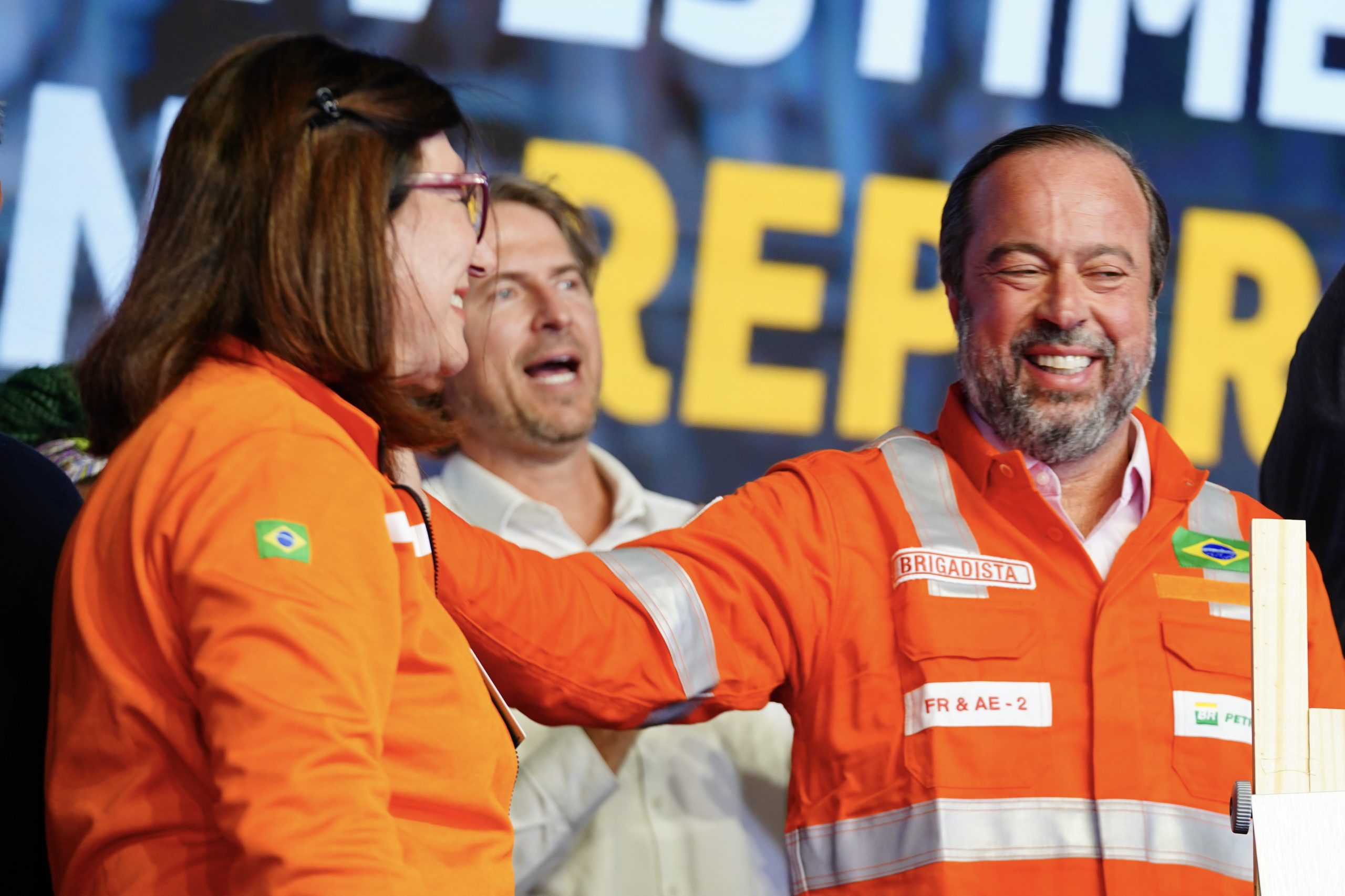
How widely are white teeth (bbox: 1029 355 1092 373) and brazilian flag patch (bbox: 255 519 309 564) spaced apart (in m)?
1.14

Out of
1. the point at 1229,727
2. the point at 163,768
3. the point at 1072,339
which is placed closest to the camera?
the point at 163,768

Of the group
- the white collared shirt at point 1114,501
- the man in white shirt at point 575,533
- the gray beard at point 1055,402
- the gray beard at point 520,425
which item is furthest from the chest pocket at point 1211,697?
the gray beard at point 520,425

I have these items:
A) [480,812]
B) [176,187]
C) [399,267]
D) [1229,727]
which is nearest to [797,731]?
[1229,727]

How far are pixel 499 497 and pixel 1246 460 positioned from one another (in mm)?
1724

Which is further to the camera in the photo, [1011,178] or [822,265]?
[822,265]

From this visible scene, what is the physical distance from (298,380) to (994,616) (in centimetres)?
90

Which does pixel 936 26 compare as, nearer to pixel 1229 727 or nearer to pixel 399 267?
pixel 1229 727

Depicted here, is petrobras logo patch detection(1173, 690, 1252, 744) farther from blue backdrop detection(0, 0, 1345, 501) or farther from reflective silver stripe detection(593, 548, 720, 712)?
blue backdrop detection(0, 0, 1345, 501)

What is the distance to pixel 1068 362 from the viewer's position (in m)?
1.87

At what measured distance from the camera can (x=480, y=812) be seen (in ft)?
3.70

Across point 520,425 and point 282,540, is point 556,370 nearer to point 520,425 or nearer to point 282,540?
point 520,425

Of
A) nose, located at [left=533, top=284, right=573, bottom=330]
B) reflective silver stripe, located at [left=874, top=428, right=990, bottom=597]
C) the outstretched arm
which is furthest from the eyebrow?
nose, located at [left=533, top=284, right=573, bottom=330]

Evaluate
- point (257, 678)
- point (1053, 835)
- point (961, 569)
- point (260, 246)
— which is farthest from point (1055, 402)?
point (257, 678)

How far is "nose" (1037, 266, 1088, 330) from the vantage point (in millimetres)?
1835
